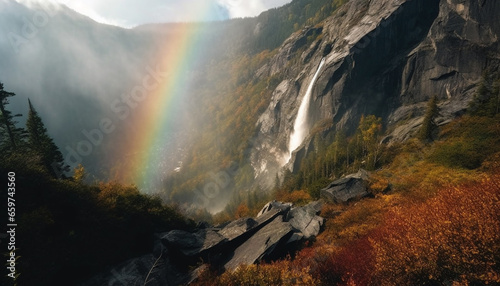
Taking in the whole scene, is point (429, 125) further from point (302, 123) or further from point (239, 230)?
point (302, 123)

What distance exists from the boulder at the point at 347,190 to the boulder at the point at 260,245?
12.6 meters

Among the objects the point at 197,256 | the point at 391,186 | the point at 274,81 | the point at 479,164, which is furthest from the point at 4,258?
the point at 274,81

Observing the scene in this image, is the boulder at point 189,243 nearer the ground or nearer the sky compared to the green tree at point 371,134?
nearer the ground

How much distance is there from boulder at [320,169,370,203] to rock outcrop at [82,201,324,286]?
9.30 m

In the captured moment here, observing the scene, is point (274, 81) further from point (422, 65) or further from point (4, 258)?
point (4, 258)

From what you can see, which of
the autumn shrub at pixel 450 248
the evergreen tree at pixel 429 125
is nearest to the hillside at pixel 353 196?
the autumn shrub at pixel 450 248

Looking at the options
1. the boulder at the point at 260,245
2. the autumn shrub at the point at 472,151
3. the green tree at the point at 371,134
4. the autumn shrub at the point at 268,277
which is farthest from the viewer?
the green tree at the point at 371,134

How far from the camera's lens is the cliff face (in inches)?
2338

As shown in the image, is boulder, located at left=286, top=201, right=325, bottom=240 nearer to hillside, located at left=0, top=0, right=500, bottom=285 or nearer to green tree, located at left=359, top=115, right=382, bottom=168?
hillside, located at left=0, top=0, right=500, bottom=285

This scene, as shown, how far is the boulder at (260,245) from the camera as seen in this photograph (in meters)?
15.2

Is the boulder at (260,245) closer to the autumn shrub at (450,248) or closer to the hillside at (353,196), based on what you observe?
the hillside at (353,196)

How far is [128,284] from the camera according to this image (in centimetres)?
1334

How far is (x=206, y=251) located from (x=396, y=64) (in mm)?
89522

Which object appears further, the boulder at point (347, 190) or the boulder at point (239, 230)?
the boulder at point (347, 190)
